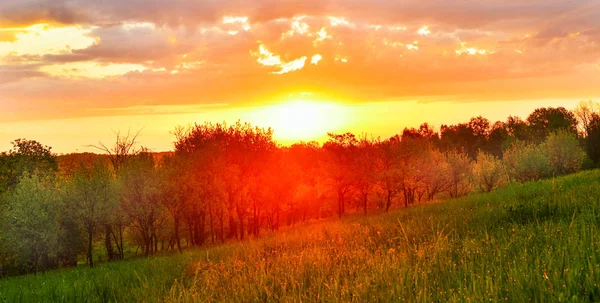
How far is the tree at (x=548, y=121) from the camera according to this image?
116m

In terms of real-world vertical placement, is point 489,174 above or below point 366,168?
below

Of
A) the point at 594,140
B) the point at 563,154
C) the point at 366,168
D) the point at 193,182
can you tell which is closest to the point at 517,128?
the point at 594,140

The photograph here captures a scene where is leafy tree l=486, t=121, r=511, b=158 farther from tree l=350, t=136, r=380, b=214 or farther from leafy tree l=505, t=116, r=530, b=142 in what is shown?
tree l=350, t=136, r=380, b=214

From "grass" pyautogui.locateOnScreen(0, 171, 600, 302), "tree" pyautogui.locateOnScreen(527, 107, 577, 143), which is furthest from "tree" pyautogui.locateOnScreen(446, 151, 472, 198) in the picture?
"grass" pyautogui.locateOnScreen(0, 171, 600, 302)

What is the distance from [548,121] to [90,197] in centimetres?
12950

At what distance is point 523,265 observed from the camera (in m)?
5.98

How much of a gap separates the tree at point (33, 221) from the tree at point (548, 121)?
12157 cm

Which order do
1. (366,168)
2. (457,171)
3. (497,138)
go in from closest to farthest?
1. (366,168)
2. (457,171)
3. (497,138)

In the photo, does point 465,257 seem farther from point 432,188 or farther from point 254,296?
point 432,188

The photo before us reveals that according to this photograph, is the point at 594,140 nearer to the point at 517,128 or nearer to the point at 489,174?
the point at 517,128

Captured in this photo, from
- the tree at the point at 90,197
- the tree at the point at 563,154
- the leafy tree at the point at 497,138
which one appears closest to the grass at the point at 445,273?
the tree at the point at 90,197

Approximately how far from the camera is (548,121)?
12088 centimetres

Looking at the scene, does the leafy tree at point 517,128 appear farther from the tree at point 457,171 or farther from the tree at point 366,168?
the tree at point 366,168

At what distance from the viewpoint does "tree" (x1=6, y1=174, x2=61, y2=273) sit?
147 ft
